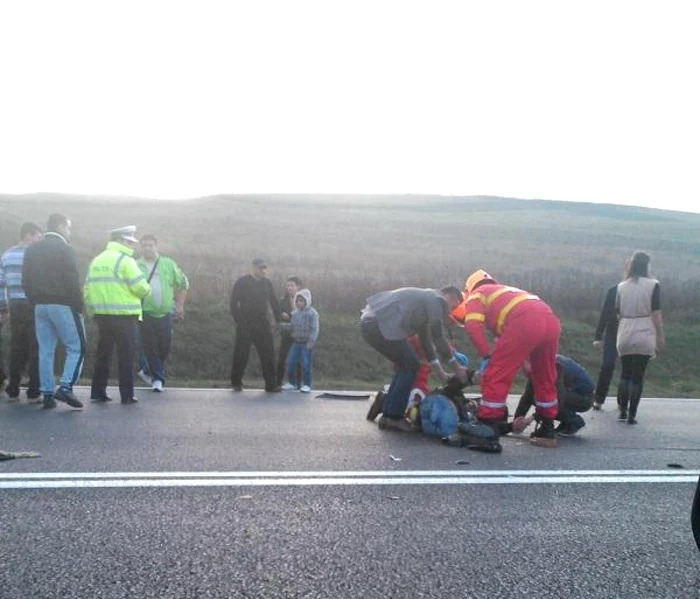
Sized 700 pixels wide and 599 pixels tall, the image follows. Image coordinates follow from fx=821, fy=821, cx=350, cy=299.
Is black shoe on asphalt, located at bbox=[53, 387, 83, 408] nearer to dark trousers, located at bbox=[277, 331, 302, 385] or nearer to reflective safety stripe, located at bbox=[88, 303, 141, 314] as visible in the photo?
reflective safety stripe, located at bbox=[88, 303, 141, 314]

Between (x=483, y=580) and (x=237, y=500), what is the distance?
5.59 ft

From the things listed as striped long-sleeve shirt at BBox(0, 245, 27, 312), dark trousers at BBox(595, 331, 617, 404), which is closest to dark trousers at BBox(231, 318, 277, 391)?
striped long-sleeve shirt at BBox(0, 245, 27, 312)

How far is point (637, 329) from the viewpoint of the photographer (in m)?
9.42

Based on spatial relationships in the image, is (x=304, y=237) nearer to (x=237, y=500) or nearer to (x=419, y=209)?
(x=419, y=209)

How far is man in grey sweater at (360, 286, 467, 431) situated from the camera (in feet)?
25.8

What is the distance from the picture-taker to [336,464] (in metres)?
6.08

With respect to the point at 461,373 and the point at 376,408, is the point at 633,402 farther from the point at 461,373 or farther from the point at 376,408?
the point at 376,408

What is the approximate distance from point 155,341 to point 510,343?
17.7ft

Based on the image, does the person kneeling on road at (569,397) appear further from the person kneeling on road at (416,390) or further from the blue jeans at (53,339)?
the blue jeans at (53,339)

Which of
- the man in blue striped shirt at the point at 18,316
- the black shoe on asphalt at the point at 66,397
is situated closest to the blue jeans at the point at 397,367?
the black shoe on asphalt at the point at 66,397

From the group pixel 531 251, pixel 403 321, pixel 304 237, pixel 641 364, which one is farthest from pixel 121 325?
pixel 531 251

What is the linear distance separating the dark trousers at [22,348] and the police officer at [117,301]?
0.66m

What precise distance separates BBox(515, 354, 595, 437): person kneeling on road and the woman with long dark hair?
1324 mm

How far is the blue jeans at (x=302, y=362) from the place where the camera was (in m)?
12.2
